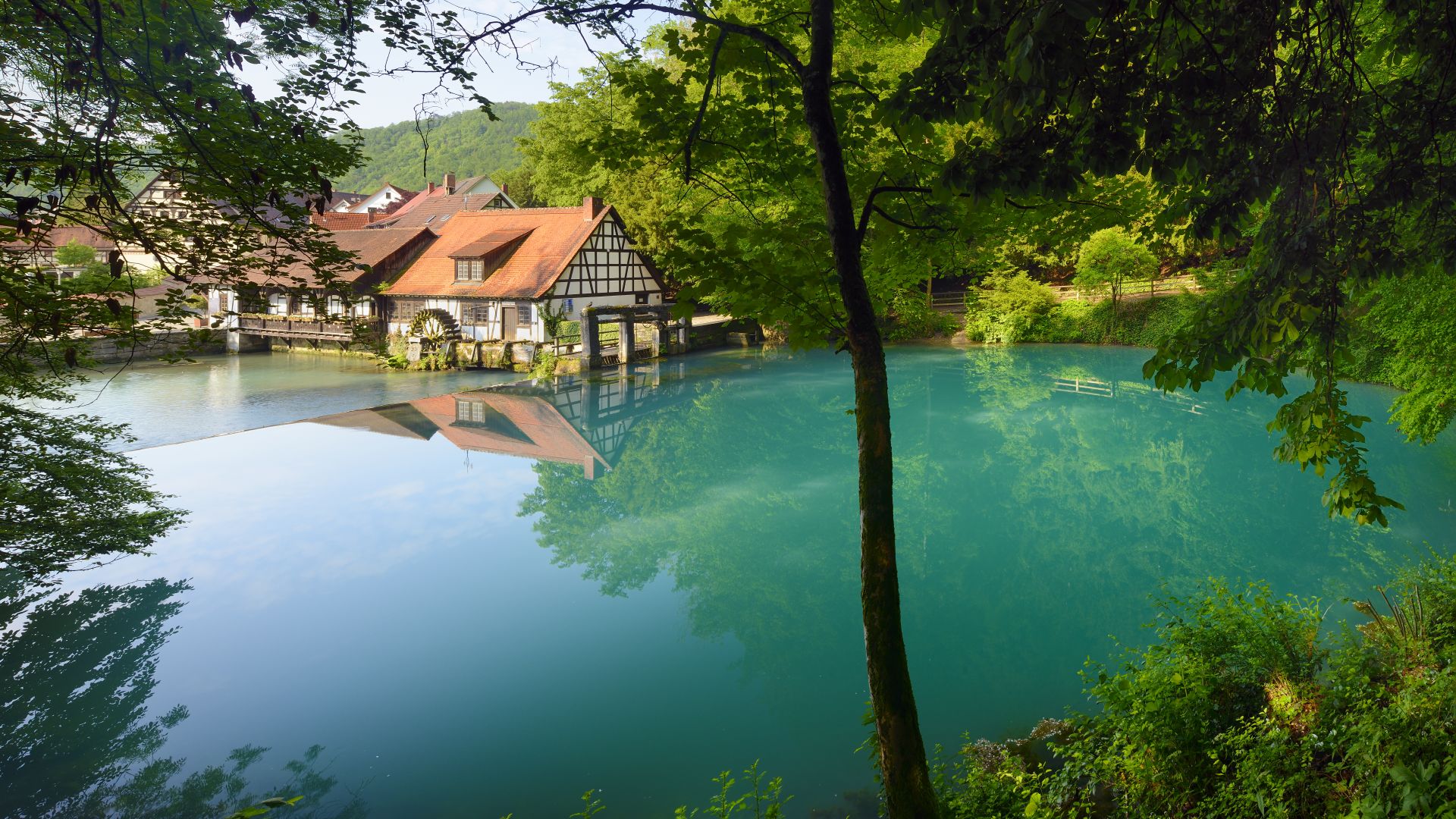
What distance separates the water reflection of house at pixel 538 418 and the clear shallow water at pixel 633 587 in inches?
8.2

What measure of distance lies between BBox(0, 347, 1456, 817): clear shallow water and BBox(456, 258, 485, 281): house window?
35.6 ft

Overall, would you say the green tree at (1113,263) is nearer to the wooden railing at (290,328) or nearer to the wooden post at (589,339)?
the wooden post at (589,339)

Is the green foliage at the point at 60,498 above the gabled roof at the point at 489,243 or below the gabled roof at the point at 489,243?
below

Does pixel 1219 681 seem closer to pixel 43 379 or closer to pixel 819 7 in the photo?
pixel 819 7

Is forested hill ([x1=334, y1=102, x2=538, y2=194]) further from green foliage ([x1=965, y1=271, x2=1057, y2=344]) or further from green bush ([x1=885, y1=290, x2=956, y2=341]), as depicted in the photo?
green foliage ([x1=965, y1=271, x2=1057, y2=344])

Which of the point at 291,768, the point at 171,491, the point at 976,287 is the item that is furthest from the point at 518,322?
the point at 291,768

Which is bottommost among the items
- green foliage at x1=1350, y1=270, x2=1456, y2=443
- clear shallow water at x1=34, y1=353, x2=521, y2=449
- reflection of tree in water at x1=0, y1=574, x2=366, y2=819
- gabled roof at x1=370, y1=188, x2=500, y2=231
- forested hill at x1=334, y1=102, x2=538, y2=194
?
reflection of tree in water at x1=0, y1=574, x2=366, y2=819

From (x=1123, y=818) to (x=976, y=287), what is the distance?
→ 29.4 m

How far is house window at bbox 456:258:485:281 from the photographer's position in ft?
91.0

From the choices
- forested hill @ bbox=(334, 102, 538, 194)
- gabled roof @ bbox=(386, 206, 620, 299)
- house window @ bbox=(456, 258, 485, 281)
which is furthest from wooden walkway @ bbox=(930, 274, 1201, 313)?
forested hill @ bbox=(334, 102, 538, 194)

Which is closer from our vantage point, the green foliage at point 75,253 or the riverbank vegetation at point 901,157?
the riverbank vegetation at point 901,157

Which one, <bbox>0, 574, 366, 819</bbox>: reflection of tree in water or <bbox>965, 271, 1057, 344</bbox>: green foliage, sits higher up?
<bbox>965, 271, 1057, 344</bbox>: green foliage

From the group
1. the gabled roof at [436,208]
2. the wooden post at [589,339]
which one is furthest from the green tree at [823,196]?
the gabled roof at [436,208]

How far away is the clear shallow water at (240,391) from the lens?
59.9 feet
